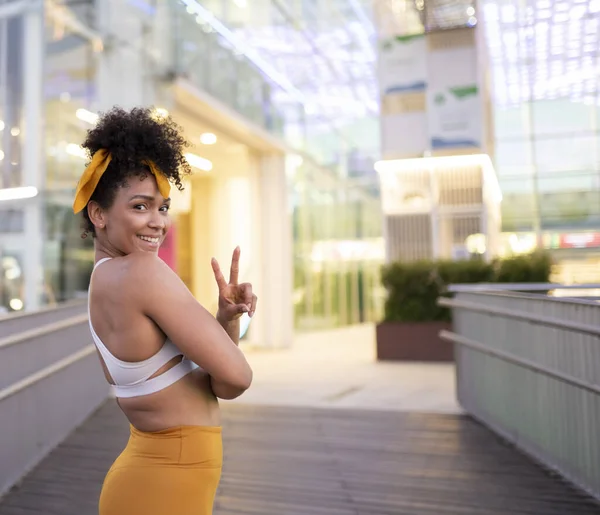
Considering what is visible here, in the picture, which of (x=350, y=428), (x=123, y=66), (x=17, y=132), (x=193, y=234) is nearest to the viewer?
(x=350, y=428)

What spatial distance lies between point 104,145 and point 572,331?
297cm

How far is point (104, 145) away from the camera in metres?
1.31

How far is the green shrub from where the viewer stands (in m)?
9.42

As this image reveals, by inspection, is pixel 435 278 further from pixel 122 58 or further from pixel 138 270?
pixel 138 270

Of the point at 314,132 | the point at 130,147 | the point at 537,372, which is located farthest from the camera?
the point at 314,132

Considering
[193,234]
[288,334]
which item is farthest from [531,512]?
[193,234]

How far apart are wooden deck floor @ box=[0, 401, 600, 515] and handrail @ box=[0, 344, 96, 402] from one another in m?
0.51

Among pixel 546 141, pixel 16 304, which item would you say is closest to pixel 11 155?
pixel 16 304

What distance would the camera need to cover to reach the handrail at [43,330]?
3570 millimetres

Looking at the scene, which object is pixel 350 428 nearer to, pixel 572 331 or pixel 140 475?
pixel 572 331

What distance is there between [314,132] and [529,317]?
1121cm

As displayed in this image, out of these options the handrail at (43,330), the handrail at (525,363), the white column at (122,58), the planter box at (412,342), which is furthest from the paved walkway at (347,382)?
the white column at (122,58)

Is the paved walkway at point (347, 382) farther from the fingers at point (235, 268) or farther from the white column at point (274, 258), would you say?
the fingers at point (235, 268)

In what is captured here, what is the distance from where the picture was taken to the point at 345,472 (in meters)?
3.80
